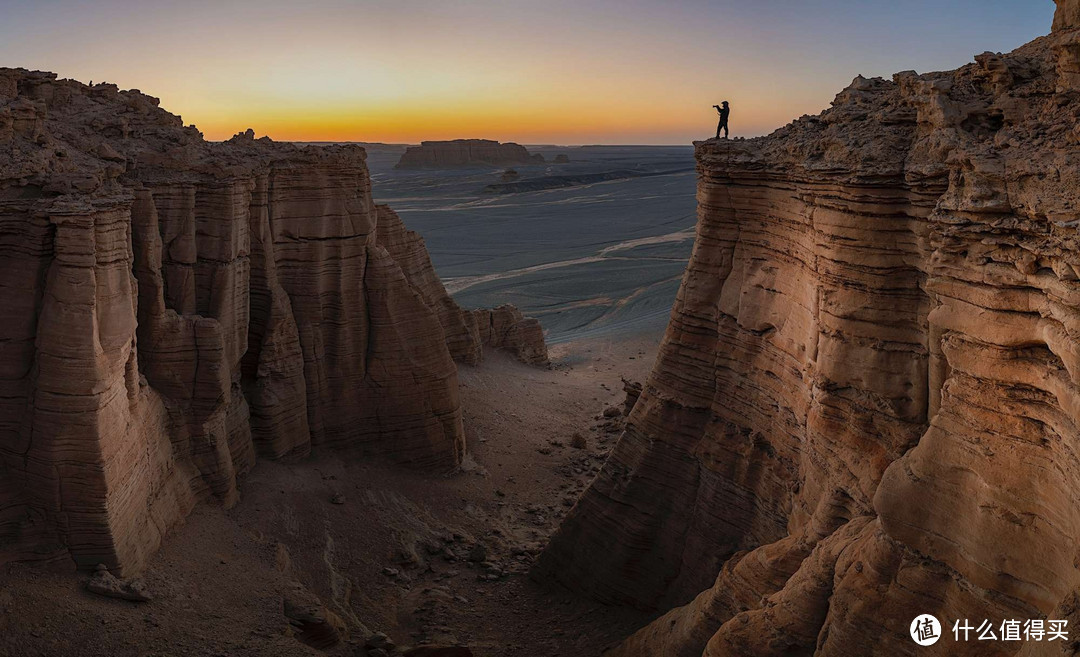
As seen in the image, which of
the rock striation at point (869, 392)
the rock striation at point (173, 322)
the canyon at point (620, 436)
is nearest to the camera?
the rock striation at point (869, 392)

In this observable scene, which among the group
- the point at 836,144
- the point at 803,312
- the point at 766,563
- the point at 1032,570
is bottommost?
the point at 766,563

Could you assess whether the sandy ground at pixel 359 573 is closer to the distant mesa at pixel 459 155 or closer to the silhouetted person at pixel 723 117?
the silhouetted person at pixel 723 117

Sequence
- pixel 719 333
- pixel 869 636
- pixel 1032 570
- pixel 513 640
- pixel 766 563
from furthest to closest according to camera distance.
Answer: pixel 513 640 → pixel 719 333 → pixel 766 563 → pixel 869 636 → pixel 1032 570

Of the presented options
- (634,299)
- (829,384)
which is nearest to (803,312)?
(829,384)

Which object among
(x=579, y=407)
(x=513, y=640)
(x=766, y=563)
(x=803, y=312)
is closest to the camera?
(x=766, y=563)

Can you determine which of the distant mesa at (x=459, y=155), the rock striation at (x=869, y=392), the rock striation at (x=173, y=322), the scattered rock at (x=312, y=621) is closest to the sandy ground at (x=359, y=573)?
the scattered rock at (x=312, y=621)

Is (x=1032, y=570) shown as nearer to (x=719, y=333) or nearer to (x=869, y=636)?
(x=869, y=636)
